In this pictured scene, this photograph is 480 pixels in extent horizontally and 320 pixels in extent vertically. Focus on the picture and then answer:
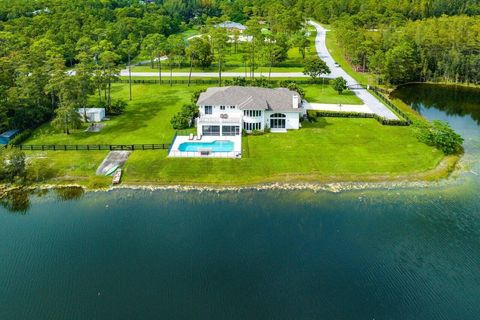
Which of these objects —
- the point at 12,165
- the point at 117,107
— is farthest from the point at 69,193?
the point at 117,107

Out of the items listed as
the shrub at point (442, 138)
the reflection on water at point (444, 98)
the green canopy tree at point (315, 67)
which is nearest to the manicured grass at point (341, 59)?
the reflection on water at point (444, 98)

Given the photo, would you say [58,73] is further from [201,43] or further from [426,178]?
[426,178]

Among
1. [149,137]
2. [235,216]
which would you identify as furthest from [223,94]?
[235,216]

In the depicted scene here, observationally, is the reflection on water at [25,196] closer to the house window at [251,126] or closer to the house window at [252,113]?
the house window at [251,126]

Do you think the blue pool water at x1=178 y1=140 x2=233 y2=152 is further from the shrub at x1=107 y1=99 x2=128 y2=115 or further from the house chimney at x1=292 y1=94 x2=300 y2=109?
the shrub at x1=107 y1=99 x2=128 y2=115

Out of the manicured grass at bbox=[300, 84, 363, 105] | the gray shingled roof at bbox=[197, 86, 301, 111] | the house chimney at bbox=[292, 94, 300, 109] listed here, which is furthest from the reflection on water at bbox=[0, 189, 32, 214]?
the manicured grass at bbox=[300, 84, 363, 105]

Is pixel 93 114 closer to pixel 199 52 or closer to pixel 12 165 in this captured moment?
pixel 12 165
